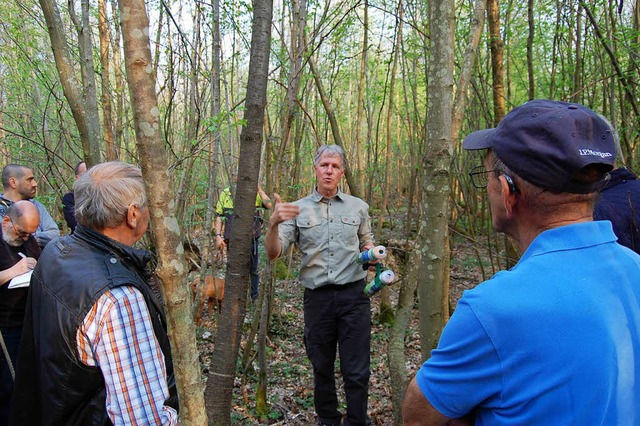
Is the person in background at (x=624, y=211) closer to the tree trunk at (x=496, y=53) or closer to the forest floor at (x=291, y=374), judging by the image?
the forest floor at (x=291, y=374)

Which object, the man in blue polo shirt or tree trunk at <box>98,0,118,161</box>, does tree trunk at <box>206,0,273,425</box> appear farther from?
tree trunk at <box>98,0,118,161</box>

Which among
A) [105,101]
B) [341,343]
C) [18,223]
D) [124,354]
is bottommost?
[341,343]

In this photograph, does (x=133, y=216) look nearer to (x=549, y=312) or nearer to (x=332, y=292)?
(x=549, y=312)

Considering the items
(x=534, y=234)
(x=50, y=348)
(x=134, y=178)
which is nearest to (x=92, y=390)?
(x=50, y=348)

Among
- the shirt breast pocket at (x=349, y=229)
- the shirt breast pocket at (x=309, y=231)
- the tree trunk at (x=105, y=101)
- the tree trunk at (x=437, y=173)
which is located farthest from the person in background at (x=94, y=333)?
the tree trunk at (x=105, y=101)

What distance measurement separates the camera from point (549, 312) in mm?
926

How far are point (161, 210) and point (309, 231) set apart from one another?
7.22ft

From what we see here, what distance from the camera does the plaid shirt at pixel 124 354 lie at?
1441 mm

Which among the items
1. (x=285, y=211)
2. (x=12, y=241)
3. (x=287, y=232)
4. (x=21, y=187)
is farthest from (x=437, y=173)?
(x=21, y=187)

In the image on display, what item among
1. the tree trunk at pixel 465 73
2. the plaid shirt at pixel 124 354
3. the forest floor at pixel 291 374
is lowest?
the forest floor at pixel 291 374

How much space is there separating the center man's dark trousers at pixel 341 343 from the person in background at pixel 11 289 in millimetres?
2009

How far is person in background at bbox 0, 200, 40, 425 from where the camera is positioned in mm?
2752

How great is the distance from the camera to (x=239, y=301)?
8.50 feet

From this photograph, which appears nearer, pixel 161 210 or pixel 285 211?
pixel 161 210
